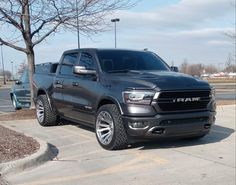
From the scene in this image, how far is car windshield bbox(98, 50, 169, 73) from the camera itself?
862 centimetres

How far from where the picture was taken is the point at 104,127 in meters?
8.08

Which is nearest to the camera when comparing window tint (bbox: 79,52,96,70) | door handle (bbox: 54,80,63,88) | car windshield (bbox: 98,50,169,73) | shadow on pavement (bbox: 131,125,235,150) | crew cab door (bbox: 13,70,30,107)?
shadow on pavement (bbox: 131,125,235,150)

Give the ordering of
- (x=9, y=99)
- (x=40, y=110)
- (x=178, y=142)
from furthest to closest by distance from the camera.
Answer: (x=9, y=99), (x=40, y=110), (x=178, y=142)

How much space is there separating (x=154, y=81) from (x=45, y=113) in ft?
13.1

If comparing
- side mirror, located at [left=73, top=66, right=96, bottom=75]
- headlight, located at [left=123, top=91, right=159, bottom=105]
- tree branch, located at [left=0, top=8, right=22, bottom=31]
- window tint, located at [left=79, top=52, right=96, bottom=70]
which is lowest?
headlight, located at [left=123, top=91, right=159, bottom=105]

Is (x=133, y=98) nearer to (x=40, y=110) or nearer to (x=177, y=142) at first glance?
(x=177, y=142)

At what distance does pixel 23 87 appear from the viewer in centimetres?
1616

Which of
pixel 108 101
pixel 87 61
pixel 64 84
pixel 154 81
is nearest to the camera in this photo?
pixel 154 81

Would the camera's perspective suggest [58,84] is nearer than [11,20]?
Yes

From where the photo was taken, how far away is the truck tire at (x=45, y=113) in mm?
10617

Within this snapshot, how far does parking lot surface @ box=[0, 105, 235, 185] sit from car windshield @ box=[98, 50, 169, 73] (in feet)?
4.82

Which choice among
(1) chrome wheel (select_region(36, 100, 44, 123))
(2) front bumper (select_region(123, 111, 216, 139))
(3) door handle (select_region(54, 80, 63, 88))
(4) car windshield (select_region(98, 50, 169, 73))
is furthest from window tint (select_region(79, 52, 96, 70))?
Result: (1) chrome wheel (select_region(36, 100, 44, 123))

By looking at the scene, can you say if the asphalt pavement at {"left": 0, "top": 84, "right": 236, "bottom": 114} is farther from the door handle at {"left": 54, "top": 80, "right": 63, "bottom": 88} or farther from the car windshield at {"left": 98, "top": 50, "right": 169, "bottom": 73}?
the car windshield at {"left": 98, "top": 50, "right": 169, "bottom": 73}

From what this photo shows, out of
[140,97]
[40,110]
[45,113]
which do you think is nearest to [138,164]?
[140,97]
